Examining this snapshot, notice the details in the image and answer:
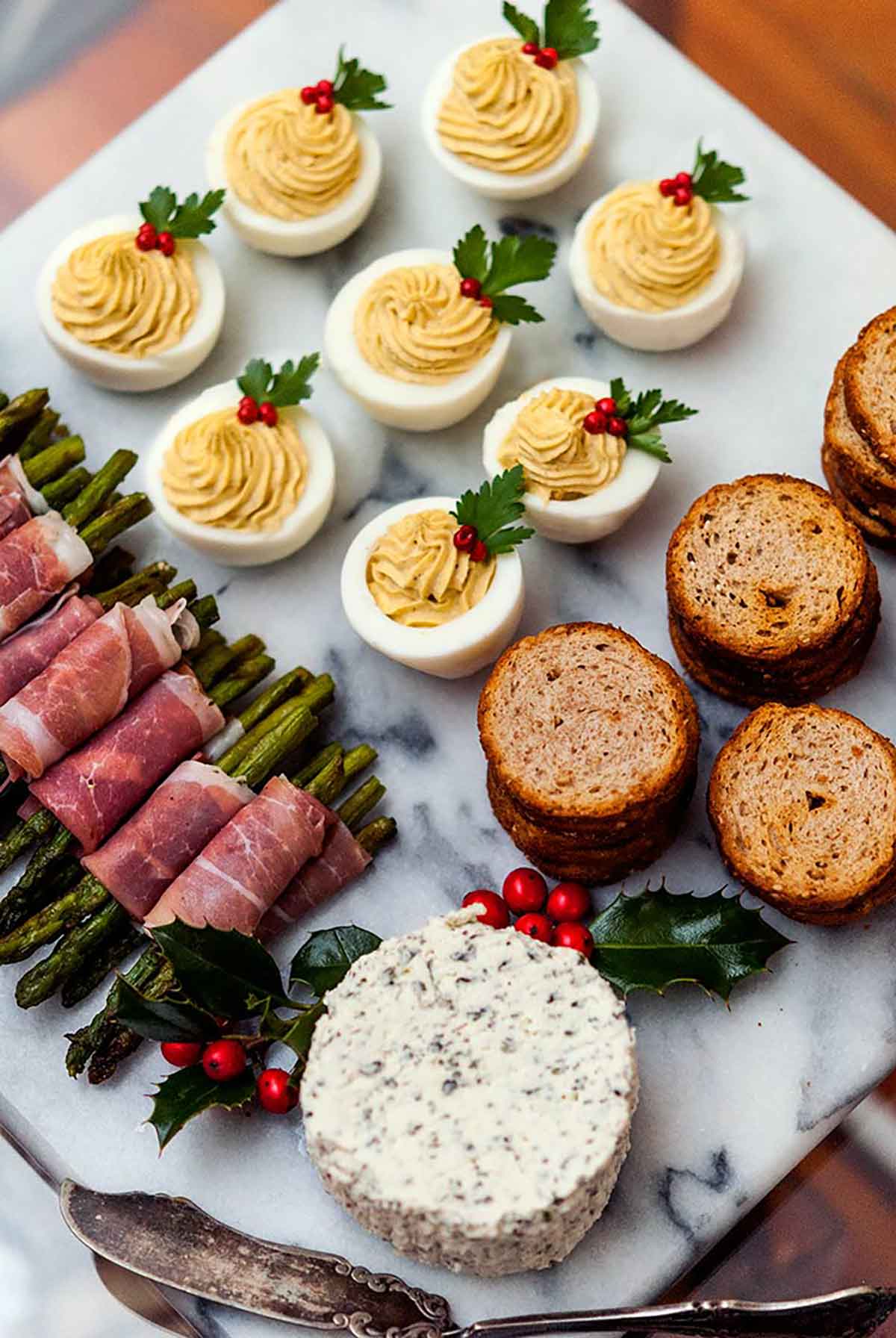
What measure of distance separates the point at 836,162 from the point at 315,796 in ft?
9.30

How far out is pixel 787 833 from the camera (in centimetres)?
398

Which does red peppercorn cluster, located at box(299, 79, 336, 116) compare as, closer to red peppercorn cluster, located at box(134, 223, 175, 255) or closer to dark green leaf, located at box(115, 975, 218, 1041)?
red peppercorn cluster, located at box(134, 223, 175, 255)

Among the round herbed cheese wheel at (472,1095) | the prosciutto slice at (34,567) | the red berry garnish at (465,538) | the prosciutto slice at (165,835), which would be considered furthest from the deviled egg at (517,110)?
the round herbed cheese wheel at (472,1095)

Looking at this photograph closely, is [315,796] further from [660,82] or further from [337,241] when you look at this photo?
[660,82]

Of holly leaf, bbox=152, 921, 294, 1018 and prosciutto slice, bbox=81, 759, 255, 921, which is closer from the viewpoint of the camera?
holly leaf, bbox=152, 921, 294, 1018

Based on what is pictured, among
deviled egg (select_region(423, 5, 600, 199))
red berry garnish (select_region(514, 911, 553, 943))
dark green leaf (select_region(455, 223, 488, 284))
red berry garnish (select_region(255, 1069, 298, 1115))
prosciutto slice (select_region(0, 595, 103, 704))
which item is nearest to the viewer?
red berry garnish (select_region(255, 1069, 298, 1115))

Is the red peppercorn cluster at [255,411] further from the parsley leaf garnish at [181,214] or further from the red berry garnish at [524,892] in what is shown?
the red berry garnish at [524,892]

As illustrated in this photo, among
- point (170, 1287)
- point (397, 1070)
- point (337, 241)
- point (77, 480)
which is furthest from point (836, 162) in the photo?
point (170, 1287)

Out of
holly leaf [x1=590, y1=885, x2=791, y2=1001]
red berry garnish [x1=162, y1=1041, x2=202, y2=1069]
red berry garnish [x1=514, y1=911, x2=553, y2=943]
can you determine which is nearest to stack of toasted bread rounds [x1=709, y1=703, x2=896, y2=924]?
holly leaf [x1=590, y1=885, x2=791, y2=1001]

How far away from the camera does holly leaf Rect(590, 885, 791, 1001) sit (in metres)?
3.99

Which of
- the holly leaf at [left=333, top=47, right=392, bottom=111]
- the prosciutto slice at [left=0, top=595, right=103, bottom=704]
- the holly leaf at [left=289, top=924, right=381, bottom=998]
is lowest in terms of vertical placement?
the holly leaf at [left=289, top=924, right=381, bottom=998]

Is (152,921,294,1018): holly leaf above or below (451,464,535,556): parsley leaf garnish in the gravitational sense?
below

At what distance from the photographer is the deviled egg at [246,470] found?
4422mm

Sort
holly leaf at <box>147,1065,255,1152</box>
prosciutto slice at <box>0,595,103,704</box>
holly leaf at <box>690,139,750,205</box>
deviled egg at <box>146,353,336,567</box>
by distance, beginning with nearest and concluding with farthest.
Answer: holly leaf at <box>147,1065,255,1152</box> → prosciutto slice at <box>0,595,103,704</box> → deviled egg at <box>146,353,336,567</box> → holly leaf at <box>690,139,750,205</box>
